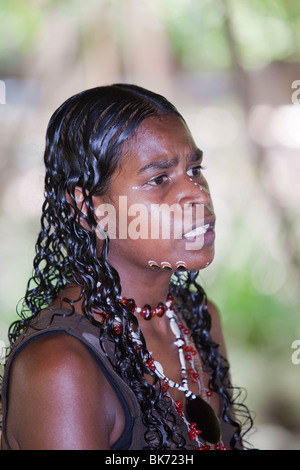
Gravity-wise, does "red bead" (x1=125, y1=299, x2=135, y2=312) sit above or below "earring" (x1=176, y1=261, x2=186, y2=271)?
below

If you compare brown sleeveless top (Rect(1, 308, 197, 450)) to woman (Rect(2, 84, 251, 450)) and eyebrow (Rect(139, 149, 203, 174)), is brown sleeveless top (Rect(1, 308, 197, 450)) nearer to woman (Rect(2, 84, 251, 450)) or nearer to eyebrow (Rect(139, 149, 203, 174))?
woman (Rect(2, 84, 251, 450))

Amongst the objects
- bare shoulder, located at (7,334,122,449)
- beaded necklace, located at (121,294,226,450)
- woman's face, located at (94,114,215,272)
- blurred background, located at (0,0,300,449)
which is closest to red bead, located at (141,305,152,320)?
beaded necklace, located at (121,294,226,450)

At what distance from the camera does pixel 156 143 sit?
122cm

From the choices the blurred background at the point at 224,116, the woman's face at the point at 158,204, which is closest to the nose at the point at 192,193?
the woman's face at the point at 158,204

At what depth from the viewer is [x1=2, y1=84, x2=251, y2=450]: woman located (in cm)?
114

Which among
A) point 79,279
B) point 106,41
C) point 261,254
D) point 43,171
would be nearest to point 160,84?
point 106,41

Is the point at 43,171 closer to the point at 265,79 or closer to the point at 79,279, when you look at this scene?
the point at 79,279

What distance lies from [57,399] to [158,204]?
1.37ft

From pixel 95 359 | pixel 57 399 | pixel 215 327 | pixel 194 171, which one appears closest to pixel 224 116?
pixel 215 327

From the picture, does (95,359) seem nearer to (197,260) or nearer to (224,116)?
(197,260)

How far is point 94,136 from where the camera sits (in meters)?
→ 1.21

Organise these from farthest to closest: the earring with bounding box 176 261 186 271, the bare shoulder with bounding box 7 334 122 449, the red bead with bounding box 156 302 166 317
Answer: the red bead with bounding box 156 302 166 317 < the earring with bounding box 176 261 186 271 < the bare shoulder with bounding box 7 334 122 449

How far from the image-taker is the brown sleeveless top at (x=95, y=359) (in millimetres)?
1132

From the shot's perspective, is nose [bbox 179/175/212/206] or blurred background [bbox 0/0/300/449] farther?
blurred background [bbox 0/0/300/449]
